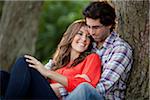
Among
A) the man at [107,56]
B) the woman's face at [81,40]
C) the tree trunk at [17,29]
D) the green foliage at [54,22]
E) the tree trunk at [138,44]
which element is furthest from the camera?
the green foliage at [54,22]

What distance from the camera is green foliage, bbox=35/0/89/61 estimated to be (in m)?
11.2

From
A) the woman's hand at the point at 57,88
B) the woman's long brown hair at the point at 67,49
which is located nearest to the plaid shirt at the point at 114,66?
the woman's long brown hair at the point at 67,49

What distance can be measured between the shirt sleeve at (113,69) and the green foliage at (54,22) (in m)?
6.70

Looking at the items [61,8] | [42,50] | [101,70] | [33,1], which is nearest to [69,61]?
[101,70]

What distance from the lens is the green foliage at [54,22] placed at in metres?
11.2

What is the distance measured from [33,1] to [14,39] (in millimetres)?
657

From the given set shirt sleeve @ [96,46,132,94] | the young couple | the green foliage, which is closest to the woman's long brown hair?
the young couple

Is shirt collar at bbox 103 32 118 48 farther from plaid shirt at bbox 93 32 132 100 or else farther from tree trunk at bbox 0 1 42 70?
tree trunk at bbox 0 1 42 70

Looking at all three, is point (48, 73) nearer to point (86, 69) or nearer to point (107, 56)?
point (86, 69)

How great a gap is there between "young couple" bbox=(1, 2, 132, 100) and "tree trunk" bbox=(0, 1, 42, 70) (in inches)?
131

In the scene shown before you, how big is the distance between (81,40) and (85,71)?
324mm

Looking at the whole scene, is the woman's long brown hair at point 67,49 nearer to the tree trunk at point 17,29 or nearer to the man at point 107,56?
the man at point 107,56

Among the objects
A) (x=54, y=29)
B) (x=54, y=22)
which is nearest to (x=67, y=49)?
(x=54, y=29)

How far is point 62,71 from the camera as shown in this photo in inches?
178
